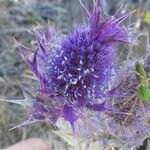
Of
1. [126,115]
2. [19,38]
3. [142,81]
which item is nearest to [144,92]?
[142,81]

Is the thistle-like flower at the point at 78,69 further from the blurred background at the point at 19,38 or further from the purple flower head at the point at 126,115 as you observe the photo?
the blurred background at the point at 19,38

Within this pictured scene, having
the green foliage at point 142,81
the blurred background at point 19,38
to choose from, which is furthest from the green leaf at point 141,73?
the blurred background at point 19,38

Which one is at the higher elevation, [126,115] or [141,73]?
[141,73]

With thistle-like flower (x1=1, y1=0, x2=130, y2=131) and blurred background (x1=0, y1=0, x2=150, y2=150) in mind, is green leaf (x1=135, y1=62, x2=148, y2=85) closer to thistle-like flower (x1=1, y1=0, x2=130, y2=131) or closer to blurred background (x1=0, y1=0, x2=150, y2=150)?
thistle-like flower (x1=1, y1=0, x2=130, y2=131)

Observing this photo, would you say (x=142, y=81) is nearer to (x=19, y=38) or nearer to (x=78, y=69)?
(x=78, y=69)

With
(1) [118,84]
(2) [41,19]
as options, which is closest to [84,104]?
(1) [118,84]

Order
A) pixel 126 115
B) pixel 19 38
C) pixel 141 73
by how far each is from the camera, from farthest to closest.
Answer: pixel 19 38 < pixel 126 115 < pixel 141 73

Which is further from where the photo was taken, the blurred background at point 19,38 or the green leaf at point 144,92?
the blurred background at point 19,38

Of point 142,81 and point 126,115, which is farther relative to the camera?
point 126,115
